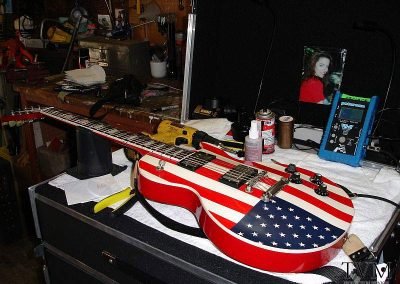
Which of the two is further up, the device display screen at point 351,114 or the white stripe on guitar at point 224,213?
the device display screen at point 351,114

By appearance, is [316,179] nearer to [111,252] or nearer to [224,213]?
[224,213]

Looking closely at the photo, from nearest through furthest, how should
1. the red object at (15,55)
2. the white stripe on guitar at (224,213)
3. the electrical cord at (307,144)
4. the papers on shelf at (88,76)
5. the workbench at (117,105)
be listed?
the white stripe on guitar at (224,213) < the electrical cord at (307,144) < the workbench at (117,105) < the papers on shelf at (88,76) < the red object at (15,55)

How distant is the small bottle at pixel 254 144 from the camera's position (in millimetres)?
878

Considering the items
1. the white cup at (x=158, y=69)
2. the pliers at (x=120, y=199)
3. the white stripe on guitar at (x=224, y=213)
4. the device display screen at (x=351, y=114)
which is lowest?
the pliers at (x=120, y=199)

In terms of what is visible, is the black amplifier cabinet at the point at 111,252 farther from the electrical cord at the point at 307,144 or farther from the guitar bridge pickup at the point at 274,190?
the electrical cord at the point at 307,144

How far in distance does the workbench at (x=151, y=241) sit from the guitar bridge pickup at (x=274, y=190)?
0.42 ft

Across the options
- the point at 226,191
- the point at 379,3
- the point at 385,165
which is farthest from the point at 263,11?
the point at 226,191

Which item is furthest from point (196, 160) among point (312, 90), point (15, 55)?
point (15, 55)

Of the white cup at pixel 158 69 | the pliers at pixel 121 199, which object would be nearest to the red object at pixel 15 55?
the white cup at pixel 158 69

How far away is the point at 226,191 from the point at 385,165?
50 centimetres

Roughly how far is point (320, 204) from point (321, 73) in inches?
23.0

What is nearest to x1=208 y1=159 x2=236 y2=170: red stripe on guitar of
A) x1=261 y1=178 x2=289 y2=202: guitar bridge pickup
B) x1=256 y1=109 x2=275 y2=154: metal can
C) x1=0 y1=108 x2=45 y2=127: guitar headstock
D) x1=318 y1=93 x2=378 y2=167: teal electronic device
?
x1=261 y1=178 x2=289 y2=202: guitar bridge pickup

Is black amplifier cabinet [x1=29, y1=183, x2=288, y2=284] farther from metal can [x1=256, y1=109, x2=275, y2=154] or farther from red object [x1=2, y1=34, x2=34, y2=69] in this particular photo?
red object [x1=2, y1=34, x2=34, y2=69]

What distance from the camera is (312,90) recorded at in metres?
1.16
